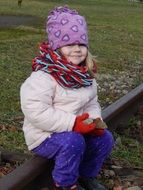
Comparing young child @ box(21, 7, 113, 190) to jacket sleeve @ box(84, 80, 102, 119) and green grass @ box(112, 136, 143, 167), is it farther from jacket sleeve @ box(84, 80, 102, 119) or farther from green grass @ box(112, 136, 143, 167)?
green grass @ box(112, 136, 143, 167)

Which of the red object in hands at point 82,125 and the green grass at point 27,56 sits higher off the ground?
the red object in hands at point 82,125

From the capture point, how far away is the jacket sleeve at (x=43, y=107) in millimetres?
3871

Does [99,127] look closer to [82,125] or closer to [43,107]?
[82,125]

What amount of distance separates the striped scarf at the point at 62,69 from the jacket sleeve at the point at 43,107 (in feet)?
0.18

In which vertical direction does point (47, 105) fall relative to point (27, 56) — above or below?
above

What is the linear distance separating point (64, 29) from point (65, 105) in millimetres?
541

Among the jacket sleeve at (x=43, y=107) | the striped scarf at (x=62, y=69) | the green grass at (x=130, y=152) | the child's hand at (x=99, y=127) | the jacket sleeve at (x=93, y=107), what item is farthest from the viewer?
the green grass at (x=130, y=152)

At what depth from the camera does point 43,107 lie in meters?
3.88

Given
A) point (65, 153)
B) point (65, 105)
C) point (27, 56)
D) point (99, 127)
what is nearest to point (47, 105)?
point (65, 105)

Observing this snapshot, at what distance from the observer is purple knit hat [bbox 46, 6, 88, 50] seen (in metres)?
4.07

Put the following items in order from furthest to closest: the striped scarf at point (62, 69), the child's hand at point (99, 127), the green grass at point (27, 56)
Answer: the green grass at point (27, 56)
the child's hand at point (99, 127)
the striped scarf at point (62, 69)

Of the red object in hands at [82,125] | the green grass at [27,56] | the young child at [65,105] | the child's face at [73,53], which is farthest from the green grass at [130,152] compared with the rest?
the child's face at [73,53]

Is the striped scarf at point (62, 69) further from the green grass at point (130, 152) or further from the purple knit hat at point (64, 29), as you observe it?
the green grass at point (130, 152)

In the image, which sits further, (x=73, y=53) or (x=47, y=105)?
(x=73, y=53)
